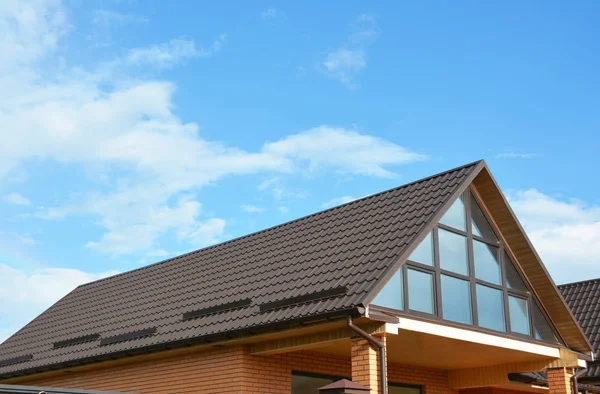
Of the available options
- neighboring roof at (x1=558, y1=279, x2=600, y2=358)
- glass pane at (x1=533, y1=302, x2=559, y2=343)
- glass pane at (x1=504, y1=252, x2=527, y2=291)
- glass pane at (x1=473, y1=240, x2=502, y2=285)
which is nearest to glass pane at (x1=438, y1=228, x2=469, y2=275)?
glass pane at (x1=473, y1=240, x2=502, y2=285)

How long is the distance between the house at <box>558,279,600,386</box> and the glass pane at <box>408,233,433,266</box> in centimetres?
826

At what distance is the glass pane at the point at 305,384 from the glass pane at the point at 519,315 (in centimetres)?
402

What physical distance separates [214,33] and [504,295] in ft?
25.0

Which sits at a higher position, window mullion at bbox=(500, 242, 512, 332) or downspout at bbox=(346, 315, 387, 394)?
window mullion at bbox=(500, 242, 512, 332)

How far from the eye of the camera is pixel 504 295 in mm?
15430

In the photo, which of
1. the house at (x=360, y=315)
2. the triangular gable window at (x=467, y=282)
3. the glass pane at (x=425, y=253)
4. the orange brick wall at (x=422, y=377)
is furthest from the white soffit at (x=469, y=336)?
the orange brick wall at (x=422, y=377)

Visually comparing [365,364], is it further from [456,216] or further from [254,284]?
[456,216]

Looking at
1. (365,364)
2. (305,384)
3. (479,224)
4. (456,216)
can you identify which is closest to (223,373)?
(305,384)

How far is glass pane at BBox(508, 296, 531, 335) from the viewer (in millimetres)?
15438

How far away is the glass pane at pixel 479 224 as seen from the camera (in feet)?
50.2

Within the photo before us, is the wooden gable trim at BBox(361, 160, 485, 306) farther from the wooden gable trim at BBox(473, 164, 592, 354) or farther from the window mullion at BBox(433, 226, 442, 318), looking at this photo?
the wooden gable trim at BBox(473, 164, 592, 354)

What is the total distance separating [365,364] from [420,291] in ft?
7.21

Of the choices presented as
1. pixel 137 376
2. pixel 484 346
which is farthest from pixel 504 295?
pixel 137 376

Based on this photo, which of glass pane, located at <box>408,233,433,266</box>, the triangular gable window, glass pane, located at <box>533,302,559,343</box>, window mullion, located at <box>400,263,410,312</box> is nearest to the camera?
window mullion, located at <box>400,263,410,312</box>
